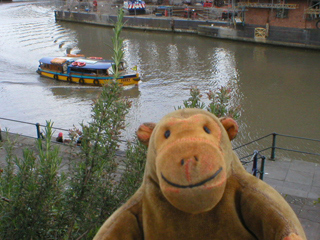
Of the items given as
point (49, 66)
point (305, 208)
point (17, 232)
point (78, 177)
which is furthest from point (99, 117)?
point (49, 66)

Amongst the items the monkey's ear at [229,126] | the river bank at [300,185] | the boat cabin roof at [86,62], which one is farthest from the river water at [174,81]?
the monkey's ear at [229,126]

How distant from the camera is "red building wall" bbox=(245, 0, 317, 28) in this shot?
3391 centimetres

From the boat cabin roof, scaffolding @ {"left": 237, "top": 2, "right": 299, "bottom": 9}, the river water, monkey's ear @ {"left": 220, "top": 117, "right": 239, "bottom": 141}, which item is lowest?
the river water

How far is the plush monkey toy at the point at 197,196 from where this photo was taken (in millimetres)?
2535

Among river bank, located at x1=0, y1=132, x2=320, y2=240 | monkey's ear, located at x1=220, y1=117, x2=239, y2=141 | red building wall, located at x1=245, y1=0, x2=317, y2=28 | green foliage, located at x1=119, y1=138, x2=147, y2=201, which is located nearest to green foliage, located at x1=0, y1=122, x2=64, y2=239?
green foliage, located at x1=119, y1=138, x2=147, y2=201

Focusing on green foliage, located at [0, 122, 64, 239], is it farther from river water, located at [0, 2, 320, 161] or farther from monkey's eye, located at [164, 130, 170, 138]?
river water, located at [0, 2, 320, 161]

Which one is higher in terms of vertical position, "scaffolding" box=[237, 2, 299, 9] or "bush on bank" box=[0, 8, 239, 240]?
"scaffolding" box=[237, 2, 299, 9]

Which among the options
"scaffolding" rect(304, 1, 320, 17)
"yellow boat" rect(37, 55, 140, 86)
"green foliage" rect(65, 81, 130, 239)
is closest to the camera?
"green foliage" rect(65, 81, 130, 239)

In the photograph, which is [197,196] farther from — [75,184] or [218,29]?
[218,29]

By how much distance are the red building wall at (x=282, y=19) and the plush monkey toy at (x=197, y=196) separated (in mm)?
33808

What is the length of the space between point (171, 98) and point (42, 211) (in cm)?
1838

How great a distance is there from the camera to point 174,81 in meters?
25.9

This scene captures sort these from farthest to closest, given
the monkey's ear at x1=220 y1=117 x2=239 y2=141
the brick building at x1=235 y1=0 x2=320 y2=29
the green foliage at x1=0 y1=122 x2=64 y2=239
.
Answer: the brick building at x1=235 y1=0 x2=320 y2=29
the green foliage at x1=0 y1=122 x2=64 y2=239
the monkey's ear at x1=220 y1=117 x2=239 y2=141

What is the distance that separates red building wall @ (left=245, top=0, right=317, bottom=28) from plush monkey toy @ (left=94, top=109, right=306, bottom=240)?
111 feet
